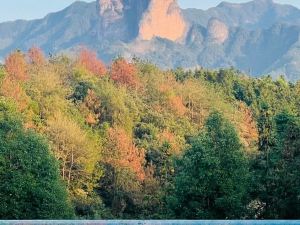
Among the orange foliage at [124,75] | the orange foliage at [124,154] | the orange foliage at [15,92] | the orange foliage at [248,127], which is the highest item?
the orange foliage at [15,92]

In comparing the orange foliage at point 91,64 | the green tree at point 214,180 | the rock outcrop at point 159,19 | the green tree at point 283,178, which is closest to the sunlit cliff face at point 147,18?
the rock outcrop at point 159,19

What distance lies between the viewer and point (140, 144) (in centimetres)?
4056

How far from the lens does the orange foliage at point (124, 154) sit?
3503cm

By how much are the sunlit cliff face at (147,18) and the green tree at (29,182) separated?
164 meters

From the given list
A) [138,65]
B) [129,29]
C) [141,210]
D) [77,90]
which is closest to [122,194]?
[141,210]

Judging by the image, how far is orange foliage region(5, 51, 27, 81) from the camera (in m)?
44.3

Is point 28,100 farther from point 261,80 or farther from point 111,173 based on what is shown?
point 261,80

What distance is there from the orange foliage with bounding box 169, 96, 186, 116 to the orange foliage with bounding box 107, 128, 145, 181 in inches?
535

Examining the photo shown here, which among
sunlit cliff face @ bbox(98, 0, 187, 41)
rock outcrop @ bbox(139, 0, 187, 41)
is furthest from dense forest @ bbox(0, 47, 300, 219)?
→ sunlit cliff face @ bbox(98, 0, 187, 41)

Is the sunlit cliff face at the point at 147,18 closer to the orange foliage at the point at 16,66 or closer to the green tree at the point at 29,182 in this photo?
the orange foliage at the point at 16,66

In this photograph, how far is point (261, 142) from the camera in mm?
27297

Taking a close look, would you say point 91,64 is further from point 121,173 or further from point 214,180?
point 214,180

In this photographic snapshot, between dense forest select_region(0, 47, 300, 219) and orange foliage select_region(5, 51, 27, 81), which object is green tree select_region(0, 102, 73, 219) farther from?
orange foliage select_region(5, 51, 27, 81)

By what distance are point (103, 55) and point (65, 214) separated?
149253 millimetres
